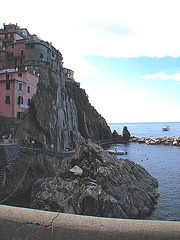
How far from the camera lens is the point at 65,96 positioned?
58.7m

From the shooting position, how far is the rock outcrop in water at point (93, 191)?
16.5 metres

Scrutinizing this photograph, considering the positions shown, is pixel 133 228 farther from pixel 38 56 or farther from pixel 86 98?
pixel 86 98

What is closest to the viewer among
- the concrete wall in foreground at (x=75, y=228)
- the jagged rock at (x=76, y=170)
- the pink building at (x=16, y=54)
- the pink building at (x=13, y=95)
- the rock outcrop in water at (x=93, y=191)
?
the concrete wall in foreground at (x=75, y=228)

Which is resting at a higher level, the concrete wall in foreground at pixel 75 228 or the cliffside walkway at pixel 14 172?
the concrete wall in foreground at pixel 75 228

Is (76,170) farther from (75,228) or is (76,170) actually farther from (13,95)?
(13,95)

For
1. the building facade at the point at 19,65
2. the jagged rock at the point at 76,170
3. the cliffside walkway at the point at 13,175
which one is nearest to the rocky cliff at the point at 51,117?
the building facade at the point at 19,65

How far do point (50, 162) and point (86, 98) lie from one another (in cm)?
5568

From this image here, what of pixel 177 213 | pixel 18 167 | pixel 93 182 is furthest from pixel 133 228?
pixel 18 167

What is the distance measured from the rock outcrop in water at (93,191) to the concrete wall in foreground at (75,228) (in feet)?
47.4

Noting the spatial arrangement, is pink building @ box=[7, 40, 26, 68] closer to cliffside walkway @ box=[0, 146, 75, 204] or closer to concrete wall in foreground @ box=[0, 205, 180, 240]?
cliffside walkway @ box=[0, 146, 75, 204]

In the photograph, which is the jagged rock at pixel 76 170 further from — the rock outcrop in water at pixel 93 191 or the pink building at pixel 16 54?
the pink building at pixel 16 54

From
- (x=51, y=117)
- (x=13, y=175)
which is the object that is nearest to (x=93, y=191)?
(x=13, y=175)

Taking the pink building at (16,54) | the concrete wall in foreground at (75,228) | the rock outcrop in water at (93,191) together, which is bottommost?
the rock outcrop in water at (93,191)

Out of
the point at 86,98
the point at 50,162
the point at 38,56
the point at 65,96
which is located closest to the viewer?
the point at 50,162
